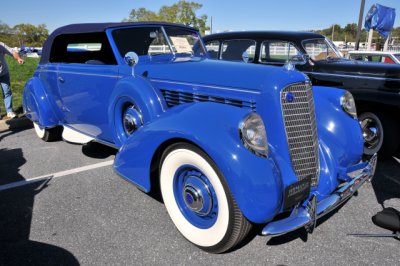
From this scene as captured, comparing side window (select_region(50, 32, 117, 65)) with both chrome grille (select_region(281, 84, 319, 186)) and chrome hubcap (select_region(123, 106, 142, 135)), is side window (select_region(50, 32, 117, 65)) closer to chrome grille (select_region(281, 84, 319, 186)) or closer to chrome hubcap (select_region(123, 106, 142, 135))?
chrome hubcap (select_region(123, 106, 142, 135))

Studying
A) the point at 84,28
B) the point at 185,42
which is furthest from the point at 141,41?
the point at 84,28

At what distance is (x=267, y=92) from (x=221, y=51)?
437 cm

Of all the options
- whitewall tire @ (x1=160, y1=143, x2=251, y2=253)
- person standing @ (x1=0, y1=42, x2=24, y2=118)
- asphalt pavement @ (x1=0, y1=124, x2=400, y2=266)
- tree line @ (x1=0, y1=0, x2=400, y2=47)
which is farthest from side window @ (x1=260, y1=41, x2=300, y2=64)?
tree line @ (x1=0, y1=0, x2=400, y2=47)

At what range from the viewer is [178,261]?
231 centimetres

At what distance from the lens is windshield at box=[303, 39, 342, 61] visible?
18.3ft

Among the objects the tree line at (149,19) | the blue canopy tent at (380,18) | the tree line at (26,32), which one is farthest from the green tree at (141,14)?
the blue canopy tent at (380,18)

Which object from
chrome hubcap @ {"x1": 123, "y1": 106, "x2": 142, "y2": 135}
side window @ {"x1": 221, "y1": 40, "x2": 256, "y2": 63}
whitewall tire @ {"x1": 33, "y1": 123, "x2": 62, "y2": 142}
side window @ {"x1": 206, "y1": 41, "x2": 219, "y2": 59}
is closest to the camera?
chrome hubcap @ {"x1": 123, "y1": 106, "x2": 142, "y2": 135}

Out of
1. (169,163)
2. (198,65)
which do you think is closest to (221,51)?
(198,65)

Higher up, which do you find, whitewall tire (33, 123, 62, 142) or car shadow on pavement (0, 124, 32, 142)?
whitewall tire (33, 123, 62, 142)

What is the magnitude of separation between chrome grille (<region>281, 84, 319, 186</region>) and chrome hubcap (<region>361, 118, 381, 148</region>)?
7.84 ft

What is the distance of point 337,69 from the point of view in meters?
5.08

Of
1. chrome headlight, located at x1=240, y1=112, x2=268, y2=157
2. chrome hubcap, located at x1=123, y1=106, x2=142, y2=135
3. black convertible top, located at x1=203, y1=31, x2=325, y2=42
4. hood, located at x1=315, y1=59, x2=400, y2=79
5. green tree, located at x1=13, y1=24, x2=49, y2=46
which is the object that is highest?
green tree, located at x1=13, y1=24, x2=49, y2=46

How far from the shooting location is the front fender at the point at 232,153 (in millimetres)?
1985

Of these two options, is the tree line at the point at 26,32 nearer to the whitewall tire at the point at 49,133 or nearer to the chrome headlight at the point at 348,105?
the whitewall tire at the point at 49,133
